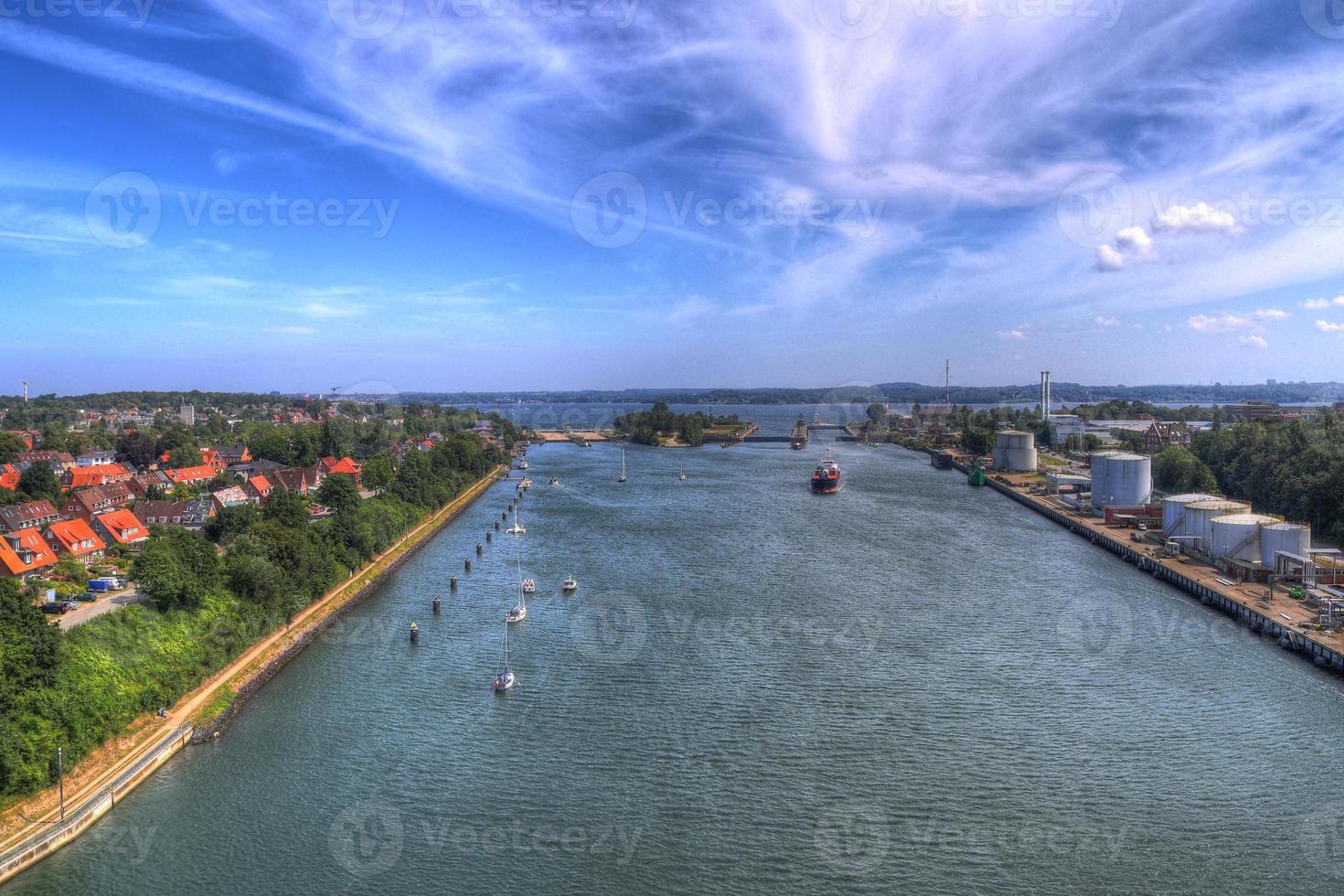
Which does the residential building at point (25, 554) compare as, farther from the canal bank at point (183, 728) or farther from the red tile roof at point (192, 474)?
the red tile roof at point (192, 474)

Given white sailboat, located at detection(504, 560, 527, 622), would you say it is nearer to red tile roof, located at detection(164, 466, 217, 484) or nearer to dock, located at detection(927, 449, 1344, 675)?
dock, located at detection(927, 449, 1344, 675)

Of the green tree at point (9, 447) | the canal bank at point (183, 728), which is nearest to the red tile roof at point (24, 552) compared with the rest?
the canal bank at point (183, 728)

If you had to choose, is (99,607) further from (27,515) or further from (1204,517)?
(1204,517)

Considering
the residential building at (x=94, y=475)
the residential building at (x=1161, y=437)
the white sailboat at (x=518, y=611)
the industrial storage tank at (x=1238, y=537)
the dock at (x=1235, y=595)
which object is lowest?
the white sailboat at (x=518, y=611)

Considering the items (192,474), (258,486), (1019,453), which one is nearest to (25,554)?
(258,486)

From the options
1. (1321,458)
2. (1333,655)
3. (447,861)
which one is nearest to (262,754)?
(447,861)

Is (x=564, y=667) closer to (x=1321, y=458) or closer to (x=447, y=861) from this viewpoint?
(x=447, y=861)
